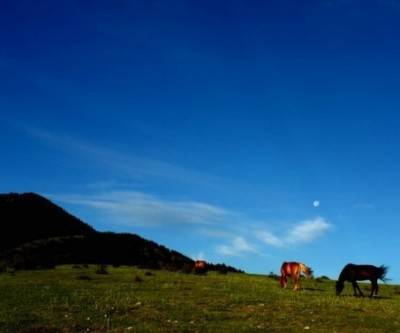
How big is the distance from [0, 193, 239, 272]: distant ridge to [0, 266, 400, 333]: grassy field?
1699cm

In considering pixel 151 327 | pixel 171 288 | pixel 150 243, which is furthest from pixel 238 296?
pixel 150 243

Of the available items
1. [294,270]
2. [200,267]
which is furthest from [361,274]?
[200,267]

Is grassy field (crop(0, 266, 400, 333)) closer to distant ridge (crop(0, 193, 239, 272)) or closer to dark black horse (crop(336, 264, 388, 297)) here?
dark black horse (crop(336, 264, 388, 297))

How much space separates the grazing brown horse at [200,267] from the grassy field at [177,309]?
11.5 meters

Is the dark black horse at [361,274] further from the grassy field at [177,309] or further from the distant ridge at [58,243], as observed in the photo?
the distant ridge at [58,243]

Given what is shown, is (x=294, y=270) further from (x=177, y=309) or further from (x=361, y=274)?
(x=177, y=309)

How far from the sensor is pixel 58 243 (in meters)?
68.6

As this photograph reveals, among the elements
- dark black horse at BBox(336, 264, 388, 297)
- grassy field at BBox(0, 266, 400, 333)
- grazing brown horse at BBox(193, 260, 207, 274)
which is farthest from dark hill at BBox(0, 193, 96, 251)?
dark black horse at BBox(336, 264, 388, 297)

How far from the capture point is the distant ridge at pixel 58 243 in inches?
2408

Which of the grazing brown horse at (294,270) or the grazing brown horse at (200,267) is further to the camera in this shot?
the grazing brown horse at (200,267)

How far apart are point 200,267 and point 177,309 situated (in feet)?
82.3

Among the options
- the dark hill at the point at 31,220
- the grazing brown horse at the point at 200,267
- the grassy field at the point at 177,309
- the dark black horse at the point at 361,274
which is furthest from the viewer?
the dark hill at the point at 31,220

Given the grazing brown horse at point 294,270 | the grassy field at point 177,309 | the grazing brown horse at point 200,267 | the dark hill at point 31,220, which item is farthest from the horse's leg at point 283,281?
the dark hill at point 31,220

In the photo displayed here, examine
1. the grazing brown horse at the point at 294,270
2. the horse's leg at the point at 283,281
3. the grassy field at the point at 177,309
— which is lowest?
the grassy field at the point at 177,309
